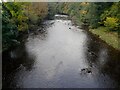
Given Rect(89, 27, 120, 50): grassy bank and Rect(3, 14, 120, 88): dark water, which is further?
Rect(89, 27, 120, 50): grassy bank

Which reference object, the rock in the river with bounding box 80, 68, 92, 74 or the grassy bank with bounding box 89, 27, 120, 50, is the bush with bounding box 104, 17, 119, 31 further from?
the rock in the river with bounding box 80, 68, 92, 74

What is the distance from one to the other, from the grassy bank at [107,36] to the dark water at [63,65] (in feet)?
3.92

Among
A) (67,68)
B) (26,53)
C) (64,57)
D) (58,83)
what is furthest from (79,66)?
(26,53)

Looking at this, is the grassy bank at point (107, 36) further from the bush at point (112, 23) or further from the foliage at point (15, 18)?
the foliage at point (15, 18)

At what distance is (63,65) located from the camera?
1103 inches

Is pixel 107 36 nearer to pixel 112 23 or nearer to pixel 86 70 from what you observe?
pixel 112 23

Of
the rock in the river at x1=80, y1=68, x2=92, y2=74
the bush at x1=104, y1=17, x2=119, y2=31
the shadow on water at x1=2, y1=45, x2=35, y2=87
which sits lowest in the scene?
the rock in the river at x1=80, y1=68, x2=92, y2=74

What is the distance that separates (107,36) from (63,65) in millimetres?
15027

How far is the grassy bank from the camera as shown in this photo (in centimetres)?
3624

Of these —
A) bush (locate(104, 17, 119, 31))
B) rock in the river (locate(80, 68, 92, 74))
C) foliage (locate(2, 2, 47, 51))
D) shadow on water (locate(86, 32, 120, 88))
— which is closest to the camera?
shadow on water (locate(86, 32, 120, 88))

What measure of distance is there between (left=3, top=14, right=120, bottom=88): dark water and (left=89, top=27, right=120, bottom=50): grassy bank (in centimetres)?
120

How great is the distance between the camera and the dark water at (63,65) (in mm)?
23562

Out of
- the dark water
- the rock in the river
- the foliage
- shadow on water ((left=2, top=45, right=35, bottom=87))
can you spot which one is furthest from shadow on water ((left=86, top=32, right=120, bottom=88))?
the foliage

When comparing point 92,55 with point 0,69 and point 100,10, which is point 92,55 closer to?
point 0,69
